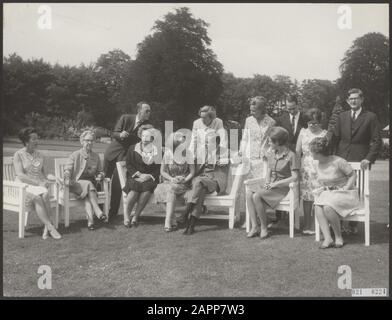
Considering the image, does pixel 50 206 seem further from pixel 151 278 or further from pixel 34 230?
pixel 151 278

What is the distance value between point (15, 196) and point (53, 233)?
80cm

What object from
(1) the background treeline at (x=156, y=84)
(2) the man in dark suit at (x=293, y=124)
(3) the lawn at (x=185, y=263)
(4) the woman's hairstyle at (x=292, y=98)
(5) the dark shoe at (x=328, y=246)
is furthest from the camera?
(1) the background treeline at (x=156, y=84)

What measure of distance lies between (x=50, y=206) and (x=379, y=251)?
456 cm

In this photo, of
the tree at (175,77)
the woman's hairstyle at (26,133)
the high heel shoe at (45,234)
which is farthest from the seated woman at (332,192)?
the tree at (175,77)

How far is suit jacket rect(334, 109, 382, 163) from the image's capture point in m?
5.86

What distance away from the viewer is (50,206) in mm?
6254

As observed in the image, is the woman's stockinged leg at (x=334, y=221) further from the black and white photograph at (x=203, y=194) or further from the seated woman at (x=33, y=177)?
the seated woman at (x=33, y=177)

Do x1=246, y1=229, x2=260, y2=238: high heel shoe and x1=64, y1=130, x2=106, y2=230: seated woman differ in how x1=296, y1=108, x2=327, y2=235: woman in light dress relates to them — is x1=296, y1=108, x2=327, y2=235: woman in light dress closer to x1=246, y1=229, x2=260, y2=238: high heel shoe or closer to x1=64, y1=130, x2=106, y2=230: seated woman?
x1=246, y1=229, x2=260, y2=238: high heel shoe

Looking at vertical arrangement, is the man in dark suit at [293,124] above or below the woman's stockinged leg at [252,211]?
above

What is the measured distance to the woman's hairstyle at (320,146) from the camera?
564 centimetres

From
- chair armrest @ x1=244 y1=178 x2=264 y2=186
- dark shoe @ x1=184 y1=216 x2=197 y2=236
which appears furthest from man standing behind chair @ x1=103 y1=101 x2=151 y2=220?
chair armrest @ x1=244 y1=178 x2=264 y2=186

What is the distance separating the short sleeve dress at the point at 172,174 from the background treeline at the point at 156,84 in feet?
6.91

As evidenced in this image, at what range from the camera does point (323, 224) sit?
5.55 metres

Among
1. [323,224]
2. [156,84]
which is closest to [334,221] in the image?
[323,224]
